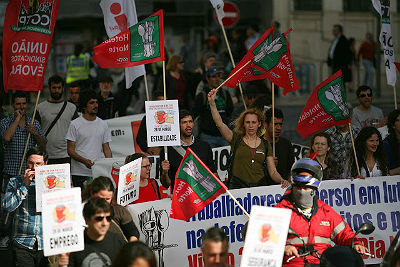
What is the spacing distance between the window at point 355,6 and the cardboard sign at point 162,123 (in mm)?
19195

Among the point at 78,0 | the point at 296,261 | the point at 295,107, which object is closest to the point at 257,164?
the point at 296,261

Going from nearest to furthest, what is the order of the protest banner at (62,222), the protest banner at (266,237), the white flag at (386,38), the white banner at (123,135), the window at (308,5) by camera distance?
the protest banner at (266,237), the protest banner at (62,222), the white flag at (386,38), the white banner at (123,135), the window at (308,5)

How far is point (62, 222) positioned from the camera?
780 centimetres

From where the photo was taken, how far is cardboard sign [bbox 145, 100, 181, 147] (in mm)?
10883

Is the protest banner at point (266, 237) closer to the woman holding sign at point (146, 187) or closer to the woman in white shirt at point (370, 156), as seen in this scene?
the woman holding sign at point (146, 187)

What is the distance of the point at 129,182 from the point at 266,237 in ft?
9.97

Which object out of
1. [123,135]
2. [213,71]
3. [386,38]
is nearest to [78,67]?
[123,135]

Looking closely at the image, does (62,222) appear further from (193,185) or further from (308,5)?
(308,5)

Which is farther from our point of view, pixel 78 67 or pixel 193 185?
pixel 78 67

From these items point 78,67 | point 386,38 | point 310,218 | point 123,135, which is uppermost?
point 78,67

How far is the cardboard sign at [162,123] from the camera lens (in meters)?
10.9

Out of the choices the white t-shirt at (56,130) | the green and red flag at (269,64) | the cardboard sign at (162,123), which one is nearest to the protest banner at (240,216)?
the cardboard sign at (162,123)

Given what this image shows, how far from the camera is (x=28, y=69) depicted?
12.1 meters

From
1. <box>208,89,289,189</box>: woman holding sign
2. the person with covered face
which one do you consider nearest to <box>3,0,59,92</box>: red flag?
<box>208,89,289,189</box>: woman holding sign
